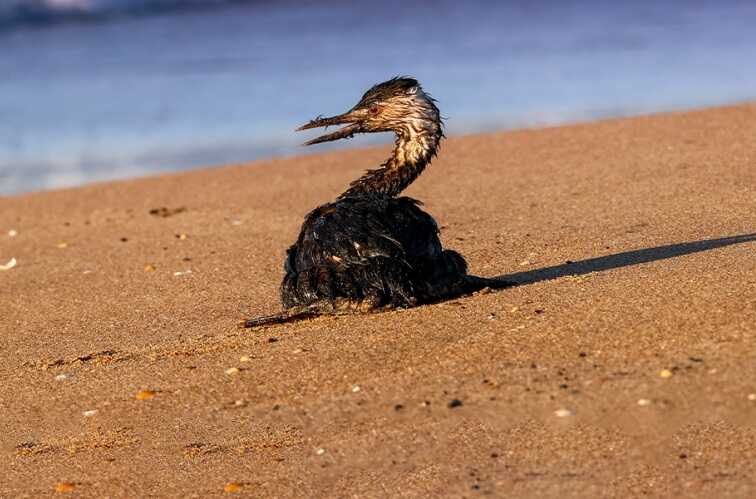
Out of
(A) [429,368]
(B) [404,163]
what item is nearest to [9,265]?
(B) [404,163]

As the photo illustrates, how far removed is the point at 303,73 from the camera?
66.4ft

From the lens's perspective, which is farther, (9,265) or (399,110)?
(9,265)

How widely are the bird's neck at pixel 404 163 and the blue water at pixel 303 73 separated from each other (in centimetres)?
670

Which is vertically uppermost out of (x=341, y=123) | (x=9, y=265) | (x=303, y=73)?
(x=303, y=73)

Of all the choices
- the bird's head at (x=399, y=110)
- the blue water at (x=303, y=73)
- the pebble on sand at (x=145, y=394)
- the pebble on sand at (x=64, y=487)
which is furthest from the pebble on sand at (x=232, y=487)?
the blue water at (x=303, y=73)

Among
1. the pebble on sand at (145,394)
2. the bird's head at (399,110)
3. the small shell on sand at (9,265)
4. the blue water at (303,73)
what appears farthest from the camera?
the blue water at (303,73)

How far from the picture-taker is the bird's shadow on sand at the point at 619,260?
24.2 ft

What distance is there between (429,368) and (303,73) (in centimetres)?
1465

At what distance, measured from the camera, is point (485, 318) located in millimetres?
6531

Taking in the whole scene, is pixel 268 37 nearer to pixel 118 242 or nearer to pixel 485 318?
pixel 118 242

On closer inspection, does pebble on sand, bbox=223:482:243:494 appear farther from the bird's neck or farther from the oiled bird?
the bird's neck

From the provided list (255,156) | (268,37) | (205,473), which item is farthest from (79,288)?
(268,37)

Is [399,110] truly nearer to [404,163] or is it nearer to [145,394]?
[404,163]

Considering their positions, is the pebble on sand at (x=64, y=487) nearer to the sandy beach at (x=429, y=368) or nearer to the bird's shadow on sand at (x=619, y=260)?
the sandy beach at (x=429, y=368)
